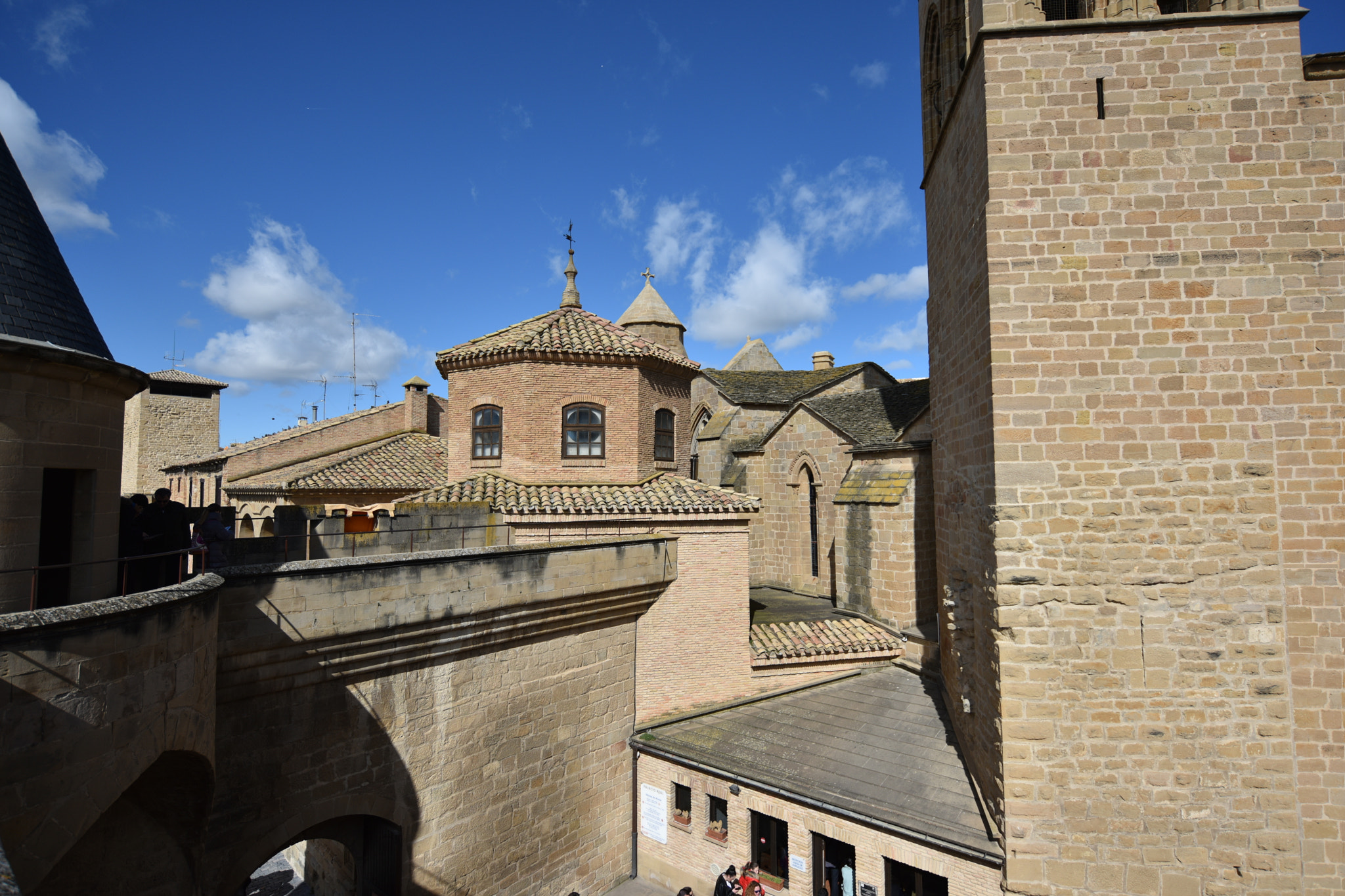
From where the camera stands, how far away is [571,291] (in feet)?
58.5

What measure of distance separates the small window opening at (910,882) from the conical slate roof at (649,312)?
28729 mm

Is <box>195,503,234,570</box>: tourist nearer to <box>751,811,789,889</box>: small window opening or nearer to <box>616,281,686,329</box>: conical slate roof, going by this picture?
<box>751,811,789,889</box>: small window opening

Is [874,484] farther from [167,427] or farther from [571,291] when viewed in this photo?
[167,427]

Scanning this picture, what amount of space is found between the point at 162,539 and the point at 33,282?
114 inches

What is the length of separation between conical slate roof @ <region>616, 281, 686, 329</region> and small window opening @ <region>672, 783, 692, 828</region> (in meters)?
26.3

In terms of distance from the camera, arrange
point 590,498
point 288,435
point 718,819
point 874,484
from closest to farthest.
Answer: point 718,819 → point 590,498 → point 874,484 → point 288,435

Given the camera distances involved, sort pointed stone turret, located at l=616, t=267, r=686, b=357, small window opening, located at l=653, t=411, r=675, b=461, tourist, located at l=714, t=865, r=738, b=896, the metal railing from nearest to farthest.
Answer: the metal railing < tourist, located at l=714, t=865, r=738, b=896 < small window opening, located at l=653, t=411, r=675, b=461 < pointed stone turret, located at l=616, t=267, r=686, b=357

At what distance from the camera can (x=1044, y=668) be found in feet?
24.3

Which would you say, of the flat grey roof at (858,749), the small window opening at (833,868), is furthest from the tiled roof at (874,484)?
the small window opening at (833,868)

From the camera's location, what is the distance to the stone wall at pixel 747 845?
8.21 m

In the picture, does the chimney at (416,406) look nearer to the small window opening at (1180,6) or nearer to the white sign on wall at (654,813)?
the white sign on wall at (654,813)

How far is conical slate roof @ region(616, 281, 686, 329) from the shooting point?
34906 millimetres

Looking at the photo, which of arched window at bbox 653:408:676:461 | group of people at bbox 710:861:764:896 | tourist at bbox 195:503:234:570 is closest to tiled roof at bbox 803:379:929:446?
arched window at bbox 653:408:676:461

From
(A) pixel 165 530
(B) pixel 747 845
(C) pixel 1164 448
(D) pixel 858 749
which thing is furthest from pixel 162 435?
(C) pixel 1164 448
